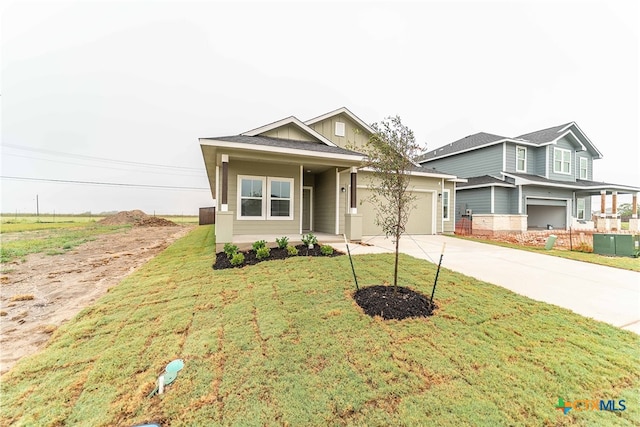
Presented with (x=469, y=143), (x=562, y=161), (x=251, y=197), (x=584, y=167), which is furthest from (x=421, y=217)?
(x=584, y=167)

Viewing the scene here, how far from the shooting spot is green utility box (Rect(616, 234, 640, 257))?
7.72 m

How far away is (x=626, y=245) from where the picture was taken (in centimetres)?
780

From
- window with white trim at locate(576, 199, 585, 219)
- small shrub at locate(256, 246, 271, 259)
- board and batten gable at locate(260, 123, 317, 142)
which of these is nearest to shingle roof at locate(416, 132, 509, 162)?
window with white trim at locate(576, 199, 585, 219)

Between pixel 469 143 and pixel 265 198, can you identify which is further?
pixel 469 143

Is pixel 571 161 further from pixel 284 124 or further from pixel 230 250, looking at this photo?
pixel 230 250

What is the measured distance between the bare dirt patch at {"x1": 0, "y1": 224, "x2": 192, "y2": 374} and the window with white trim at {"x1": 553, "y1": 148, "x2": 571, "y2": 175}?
25.1m

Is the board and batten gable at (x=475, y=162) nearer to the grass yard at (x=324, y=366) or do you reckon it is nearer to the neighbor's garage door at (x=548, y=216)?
the neighbor's garage door at (x=548, y=216)

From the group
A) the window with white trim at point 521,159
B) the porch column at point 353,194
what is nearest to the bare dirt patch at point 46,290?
the porch column at point 353,194

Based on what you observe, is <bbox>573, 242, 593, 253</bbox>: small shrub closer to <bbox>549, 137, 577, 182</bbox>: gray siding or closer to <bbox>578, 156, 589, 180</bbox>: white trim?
<bbox>549, 137, 577, 182</bbox>: gray siding

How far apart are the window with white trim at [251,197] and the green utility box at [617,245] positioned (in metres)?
12.2

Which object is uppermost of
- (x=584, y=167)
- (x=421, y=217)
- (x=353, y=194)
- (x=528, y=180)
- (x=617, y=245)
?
(x=584, y=167)

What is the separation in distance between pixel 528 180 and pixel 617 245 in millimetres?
7788

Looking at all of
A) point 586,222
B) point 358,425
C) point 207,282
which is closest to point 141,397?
point 358,425

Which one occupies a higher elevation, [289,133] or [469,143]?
[469,143]
